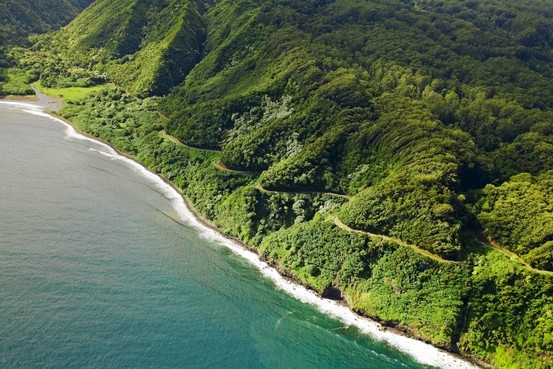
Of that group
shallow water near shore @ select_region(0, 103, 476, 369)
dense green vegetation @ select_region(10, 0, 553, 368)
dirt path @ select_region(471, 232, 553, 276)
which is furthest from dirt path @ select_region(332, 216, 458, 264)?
shallow water near shore @ select_region(0, 103, 476, 369)

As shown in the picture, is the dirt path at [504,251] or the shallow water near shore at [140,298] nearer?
the shallow water near shore at [140,298]

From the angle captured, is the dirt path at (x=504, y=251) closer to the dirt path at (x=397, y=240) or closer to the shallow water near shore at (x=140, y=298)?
the dirt path at (x=397, y=240)

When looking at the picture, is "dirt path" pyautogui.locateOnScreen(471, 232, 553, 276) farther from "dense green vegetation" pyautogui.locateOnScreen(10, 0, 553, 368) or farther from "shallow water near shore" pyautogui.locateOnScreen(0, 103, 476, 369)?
"shallow water near shore" pyautogui.locateOnScreen(0, 103, 476, 369)

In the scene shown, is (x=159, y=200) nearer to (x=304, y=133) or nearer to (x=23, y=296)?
(x=304, y=133)

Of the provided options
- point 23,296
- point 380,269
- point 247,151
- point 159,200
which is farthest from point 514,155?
point 23,296

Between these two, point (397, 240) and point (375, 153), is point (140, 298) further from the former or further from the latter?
point (375, 153)

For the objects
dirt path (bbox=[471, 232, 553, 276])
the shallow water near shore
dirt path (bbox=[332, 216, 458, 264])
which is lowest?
the shallow water near shore

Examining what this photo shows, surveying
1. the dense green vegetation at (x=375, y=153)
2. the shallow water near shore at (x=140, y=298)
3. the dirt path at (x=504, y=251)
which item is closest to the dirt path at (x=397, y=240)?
the dense green vegetation at (x=375, y=153)
